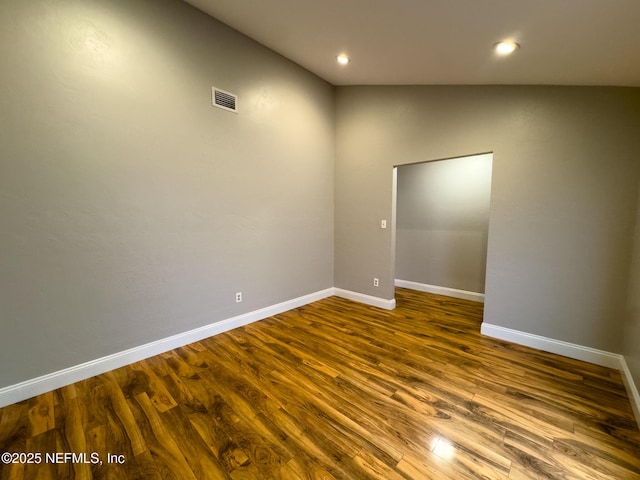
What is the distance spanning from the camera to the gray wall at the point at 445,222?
4027 mm

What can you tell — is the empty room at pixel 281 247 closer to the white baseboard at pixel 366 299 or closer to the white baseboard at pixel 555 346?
the white baseboard at pixel 555 346

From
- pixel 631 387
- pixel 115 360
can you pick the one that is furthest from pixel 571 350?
pixel 115 360

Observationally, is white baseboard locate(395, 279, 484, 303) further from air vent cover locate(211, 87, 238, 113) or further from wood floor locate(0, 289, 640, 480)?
air vent cover locate(211, 87, 238, 113)

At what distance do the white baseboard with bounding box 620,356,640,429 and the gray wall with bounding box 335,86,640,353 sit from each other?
18 cm

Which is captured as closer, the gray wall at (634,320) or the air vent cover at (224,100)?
the gray wall at (634,320)

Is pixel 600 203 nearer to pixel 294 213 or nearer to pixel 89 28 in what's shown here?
pixel 294 213

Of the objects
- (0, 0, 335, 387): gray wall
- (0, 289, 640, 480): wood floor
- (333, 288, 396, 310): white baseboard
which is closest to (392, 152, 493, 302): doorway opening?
(333, 288, 396, 310): white baseboard

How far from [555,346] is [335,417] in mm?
2297

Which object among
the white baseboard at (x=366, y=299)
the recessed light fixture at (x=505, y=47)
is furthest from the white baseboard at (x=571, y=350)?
the recessed light fixture at (x=505, y=47)

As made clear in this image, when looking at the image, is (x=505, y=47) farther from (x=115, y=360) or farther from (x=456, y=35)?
(x=115, y=360)

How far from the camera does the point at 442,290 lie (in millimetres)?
4430

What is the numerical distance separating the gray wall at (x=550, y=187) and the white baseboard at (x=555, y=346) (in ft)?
0.18

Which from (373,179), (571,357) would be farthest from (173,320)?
(571,357)

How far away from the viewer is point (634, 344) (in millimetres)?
1961
